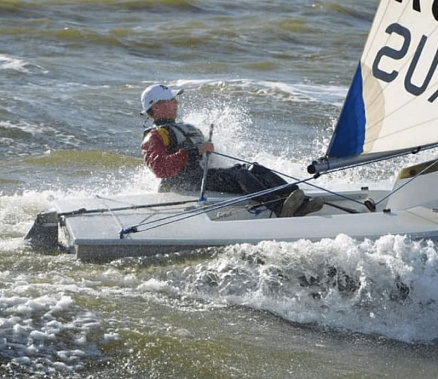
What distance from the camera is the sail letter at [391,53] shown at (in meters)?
5.44

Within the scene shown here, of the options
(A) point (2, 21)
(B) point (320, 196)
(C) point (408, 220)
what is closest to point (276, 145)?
(B) point (320, 196)

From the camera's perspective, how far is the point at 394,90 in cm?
554

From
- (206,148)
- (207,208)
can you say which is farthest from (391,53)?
(207,208)

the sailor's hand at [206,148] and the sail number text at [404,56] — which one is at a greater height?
the sail number text at [404,56]

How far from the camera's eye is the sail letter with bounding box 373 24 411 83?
5444 millimetres

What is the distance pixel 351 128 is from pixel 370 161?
0.23 m

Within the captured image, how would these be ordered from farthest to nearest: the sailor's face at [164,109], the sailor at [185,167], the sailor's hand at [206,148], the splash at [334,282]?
the sailor's face at [164,109], the sailor at [185,167], the sailor's hand at [206,148], the splash at [334,282]

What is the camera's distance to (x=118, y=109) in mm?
11469

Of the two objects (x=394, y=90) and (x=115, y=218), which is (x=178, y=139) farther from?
(x=394, y=90)

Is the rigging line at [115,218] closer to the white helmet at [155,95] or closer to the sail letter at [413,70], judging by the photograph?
the white helmet at [155,95]

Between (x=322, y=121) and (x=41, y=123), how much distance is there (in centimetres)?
301

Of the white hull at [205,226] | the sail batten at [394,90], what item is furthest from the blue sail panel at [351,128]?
the white hull at [205,226]

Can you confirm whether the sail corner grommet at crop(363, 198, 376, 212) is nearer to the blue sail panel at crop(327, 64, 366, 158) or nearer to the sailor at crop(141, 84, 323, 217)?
the sailor at crop(141, 84, 323, 217)

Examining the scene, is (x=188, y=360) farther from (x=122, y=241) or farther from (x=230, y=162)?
(x=230, y=162)
